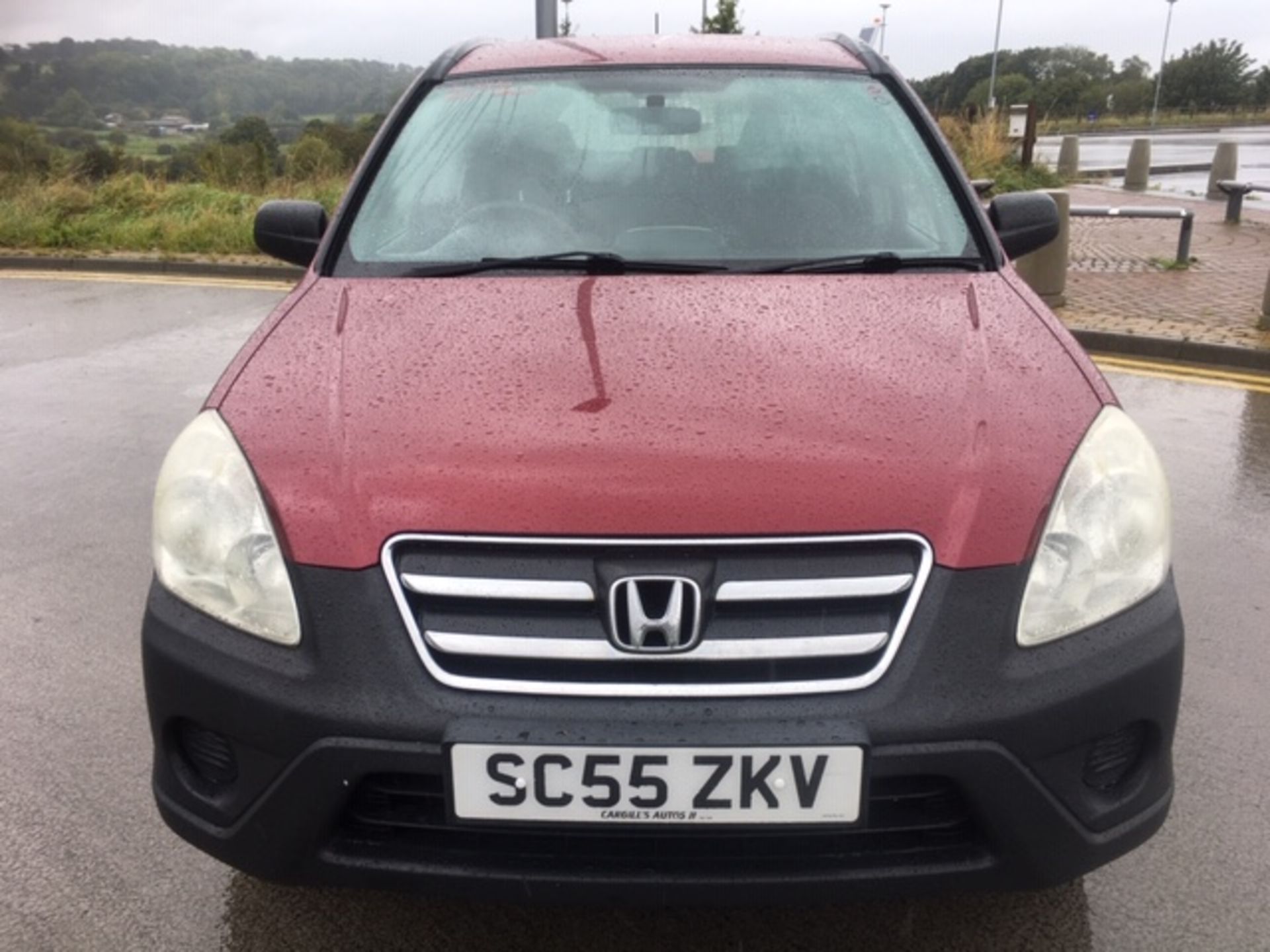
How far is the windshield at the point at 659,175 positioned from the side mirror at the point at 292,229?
0.28 metres

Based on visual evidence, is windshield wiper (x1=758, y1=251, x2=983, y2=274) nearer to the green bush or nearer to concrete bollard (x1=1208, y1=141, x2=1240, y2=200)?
concrete bollard (x1=1208, y1=141, x2=1240, y2=200)

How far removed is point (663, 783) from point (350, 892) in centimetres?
92

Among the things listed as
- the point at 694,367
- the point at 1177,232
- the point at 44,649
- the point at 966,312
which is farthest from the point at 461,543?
the point at 1177,232

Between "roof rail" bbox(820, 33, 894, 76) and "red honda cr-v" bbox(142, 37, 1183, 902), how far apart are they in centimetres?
146

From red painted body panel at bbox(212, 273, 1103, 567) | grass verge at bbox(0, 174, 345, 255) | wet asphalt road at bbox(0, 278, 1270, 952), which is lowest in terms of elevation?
grass verge at bbox(0, 174, 345, 255)

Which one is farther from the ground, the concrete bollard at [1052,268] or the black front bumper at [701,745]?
the black front bumper at [701,745]

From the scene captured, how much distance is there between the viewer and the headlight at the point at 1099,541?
73.5 inches

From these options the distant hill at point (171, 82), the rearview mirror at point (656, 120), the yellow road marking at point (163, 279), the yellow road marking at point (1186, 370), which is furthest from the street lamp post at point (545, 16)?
the distant hill at point (171, 82)

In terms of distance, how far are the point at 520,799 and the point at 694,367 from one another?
83cm

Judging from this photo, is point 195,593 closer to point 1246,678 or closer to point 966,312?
point 966,312

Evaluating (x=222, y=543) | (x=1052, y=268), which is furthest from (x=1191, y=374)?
(x=222, y=543)

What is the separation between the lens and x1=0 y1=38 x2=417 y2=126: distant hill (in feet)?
88.5

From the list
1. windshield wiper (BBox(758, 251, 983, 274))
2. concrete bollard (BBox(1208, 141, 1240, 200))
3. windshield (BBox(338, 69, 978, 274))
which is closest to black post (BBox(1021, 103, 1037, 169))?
concrete bollard (BBox(1208, 141, 1240, 200))

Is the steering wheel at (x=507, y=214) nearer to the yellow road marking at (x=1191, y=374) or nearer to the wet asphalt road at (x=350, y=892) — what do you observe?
the wet asphalt road at (x=350, y=892)
